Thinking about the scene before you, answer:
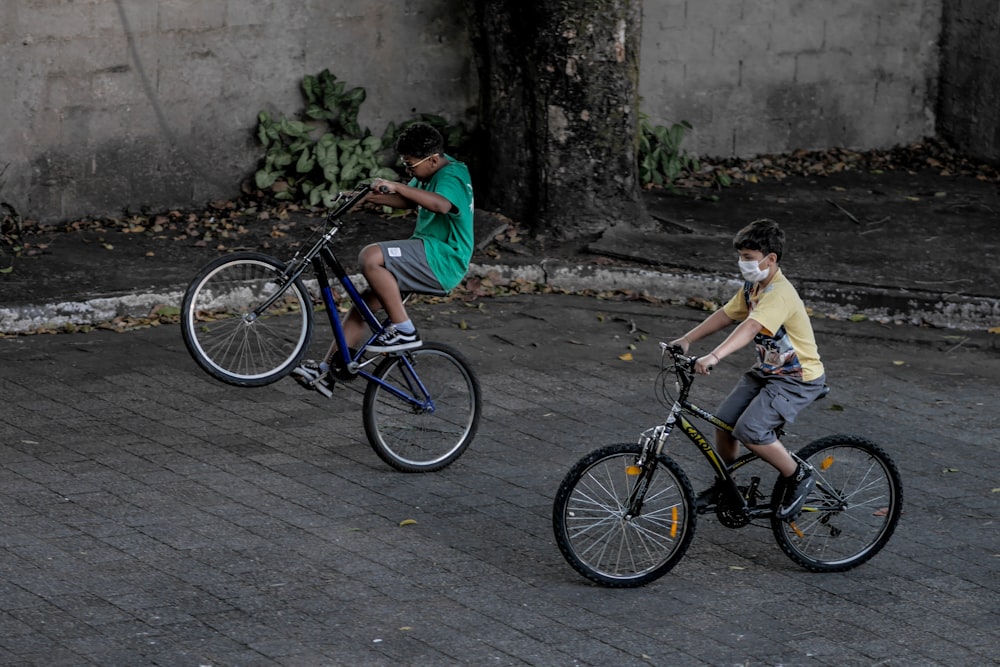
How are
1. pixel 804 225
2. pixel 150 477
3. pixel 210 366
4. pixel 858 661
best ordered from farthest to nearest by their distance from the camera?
pixel 804 225 < pixel 210 366 < pixel 150 477 < pixel 858 661

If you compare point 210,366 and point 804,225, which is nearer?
point 210,366

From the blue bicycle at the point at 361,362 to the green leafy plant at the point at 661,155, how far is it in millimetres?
6416

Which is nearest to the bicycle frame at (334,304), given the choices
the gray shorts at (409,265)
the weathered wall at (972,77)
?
the gray shorts at (409,265)

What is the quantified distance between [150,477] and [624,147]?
589 centimetres

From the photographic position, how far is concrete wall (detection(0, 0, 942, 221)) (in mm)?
11414

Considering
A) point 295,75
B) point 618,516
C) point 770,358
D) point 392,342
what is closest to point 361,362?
point 392,342

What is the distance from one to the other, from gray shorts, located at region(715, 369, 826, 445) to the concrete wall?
7.01 m

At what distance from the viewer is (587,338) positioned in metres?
10.0

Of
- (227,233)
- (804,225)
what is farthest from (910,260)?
(227,233)

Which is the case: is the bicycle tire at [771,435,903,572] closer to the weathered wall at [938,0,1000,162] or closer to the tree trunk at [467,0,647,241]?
the tree trunk at [467,0,647,241]

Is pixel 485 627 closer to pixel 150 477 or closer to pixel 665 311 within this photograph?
pixel 150 477

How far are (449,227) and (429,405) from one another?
92cm

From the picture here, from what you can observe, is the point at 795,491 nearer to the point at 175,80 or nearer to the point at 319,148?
the point at 319,148

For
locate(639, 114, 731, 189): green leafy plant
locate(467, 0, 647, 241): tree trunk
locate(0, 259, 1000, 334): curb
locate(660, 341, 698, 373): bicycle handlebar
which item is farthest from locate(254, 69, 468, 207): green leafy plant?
locate(660, 341, 698, 373): bicycle handlebar
